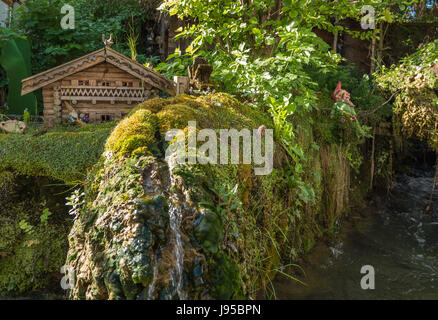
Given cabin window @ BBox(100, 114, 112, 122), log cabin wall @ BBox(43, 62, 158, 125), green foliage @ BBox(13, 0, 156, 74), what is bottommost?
cabin window @ BBox(100, 114, 112, 122)

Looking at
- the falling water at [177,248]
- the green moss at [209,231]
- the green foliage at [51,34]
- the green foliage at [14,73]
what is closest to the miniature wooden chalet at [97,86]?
the green foliage at [14,73]

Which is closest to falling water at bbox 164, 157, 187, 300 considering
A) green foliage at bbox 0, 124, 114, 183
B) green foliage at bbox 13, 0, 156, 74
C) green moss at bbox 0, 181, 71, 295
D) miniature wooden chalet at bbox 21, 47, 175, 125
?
green foliage at bbox 0, 124, 114, 183

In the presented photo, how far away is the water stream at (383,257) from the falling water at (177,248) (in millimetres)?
2073

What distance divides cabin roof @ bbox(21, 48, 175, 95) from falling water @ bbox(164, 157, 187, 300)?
10.9 ft

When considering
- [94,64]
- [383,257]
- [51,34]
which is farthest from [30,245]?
[51,34]

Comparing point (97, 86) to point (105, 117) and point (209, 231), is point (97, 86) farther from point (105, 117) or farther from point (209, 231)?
point (209, 231)

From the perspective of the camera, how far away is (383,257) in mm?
5660

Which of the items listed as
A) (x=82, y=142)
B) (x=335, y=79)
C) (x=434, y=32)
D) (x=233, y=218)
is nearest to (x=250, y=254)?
(x=233, y=218)

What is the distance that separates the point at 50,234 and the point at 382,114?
21.0 feet

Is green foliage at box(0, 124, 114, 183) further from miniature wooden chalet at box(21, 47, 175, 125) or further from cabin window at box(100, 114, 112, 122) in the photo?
cabin window at box(100, 114, 112, 122)

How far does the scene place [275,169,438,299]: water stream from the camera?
4645mm

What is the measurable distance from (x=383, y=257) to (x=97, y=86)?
554 centimetres

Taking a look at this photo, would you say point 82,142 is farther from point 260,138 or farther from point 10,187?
point 260,138

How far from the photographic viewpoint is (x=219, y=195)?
3145mm
